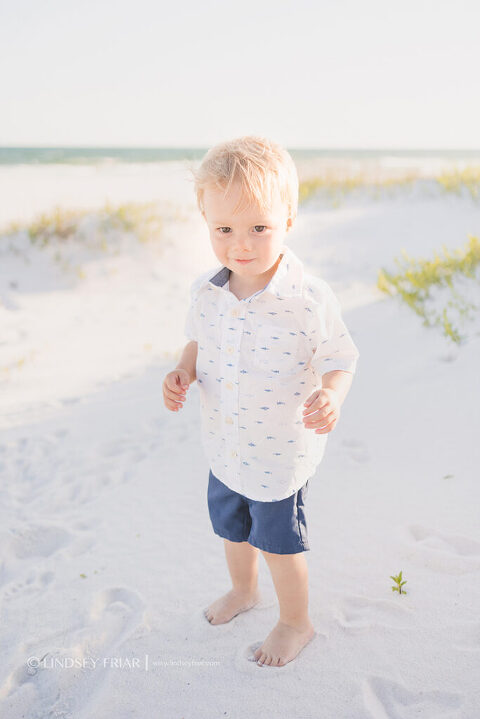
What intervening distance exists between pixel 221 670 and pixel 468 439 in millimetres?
1570

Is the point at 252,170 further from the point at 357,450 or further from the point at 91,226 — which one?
the point at 91,226

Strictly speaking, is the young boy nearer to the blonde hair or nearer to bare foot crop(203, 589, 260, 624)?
the blonde hair

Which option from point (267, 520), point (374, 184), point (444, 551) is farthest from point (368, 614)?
point (374, 184)

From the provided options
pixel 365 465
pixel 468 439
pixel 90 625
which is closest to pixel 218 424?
pixel 90 625

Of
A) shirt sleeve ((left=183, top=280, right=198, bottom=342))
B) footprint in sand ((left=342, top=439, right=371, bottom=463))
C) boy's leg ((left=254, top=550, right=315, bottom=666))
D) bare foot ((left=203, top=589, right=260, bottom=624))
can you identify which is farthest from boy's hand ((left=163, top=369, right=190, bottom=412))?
footprint in sand ((left=342, top=439, right=371, bottom=463))

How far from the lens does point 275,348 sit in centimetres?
154

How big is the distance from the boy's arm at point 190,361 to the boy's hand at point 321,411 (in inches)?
18.4

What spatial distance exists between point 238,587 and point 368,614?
424mm

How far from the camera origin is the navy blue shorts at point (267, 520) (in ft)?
5.36

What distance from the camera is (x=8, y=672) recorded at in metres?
1.80

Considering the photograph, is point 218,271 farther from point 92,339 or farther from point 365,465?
point 92,339

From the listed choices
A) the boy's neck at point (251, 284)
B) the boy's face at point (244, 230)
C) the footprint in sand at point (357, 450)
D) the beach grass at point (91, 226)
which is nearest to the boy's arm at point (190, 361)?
the boy's neck at point (251, 284)

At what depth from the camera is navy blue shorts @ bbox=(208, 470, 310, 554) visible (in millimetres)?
1634

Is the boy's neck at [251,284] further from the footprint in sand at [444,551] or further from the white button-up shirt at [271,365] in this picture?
the footprint in sand at [444,551]
